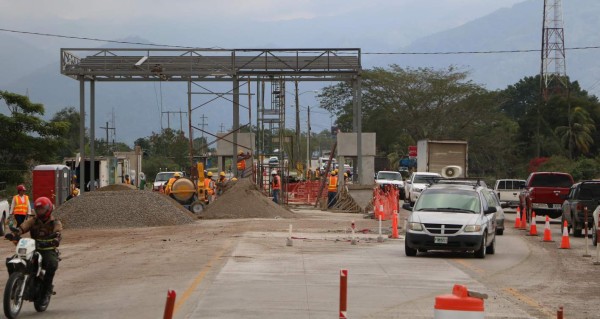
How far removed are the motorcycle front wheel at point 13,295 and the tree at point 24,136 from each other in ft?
151

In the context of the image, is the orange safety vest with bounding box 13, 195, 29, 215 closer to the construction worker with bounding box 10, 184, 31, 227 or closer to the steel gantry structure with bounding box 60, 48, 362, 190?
the construction worker with bounding box 10, 184, 31, 227

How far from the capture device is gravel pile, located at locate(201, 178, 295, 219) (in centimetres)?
4247

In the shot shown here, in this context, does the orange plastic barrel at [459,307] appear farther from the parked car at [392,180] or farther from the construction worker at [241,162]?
the parked car at [392,180]

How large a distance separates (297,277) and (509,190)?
3652cm

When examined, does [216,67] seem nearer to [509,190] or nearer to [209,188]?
[209,188]

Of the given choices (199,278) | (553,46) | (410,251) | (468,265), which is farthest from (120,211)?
(553,46)

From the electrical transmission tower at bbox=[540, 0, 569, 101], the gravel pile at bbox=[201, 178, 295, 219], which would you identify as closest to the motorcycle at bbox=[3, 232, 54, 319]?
the gravel pile at bbox=[201, 178, 295, 219]

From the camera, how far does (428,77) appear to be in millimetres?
96625

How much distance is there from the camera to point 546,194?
3991cm

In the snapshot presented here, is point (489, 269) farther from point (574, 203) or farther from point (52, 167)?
point (52, 167)

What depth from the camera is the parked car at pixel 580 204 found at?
31.0 metres

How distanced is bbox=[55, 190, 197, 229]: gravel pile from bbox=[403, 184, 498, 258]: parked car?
602 inches

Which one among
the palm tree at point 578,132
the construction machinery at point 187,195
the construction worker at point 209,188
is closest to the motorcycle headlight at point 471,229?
the construction machinery at point 187,195

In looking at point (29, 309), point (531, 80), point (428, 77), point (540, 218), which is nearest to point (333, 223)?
point (540, 218)
